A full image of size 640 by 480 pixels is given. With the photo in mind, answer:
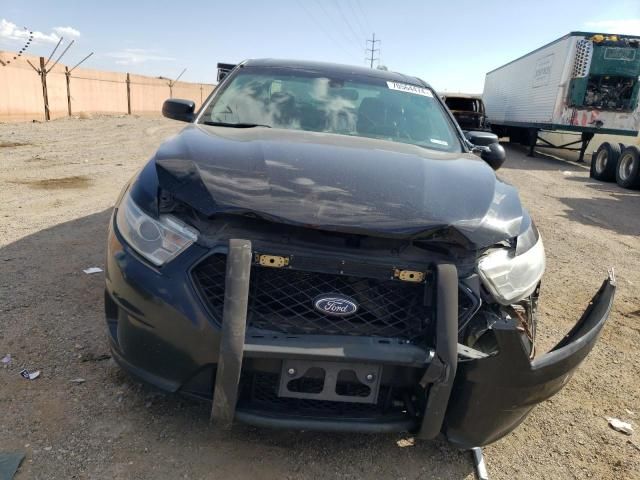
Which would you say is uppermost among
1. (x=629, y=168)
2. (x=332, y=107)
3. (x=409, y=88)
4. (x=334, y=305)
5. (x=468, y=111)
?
(x=409, y=88)

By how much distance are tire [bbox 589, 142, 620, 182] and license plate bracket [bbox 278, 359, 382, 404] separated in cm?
1266

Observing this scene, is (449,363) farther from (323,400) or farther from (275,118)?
(275,118)

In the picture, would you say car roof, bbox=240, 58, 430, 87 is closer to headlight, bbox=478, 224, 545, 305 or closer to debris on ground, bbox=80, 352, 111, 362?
headlight, bbox=478, 224, 545, 305

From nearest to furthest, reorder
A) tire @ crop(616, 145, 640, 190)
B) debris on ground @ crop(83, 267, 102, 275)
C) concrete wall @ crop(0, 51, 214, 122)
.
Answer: debris on ground @ crop(83, 267, 102, 275)
tire @ crop(616, 145, 640, 190)
concrete wall @ crop(0, 51, 214, 122)

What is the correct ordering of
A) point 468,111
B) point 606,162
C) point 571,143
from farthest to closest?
point 468,111
point 571,143
point 606,162

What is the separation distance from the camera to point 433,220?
1960 mm

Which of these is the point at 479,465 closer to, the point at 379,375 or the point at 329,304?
the point at 379,375

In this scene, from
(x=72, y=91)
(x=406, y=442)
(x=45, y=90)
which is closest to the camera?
(x=406, y=442)

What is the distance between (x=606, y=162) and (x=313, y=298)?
42.2 ft

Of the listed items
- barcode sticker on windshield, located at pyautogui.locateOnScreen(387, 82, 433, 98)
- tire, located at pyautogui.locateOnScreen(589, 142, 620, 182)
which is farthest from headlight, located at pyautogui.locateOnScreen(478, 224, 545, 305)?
tire, located at pyautogui.locateOnScreen(589, 142, 620, 182)

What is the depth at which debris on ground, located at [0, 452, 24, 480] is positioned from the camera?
1.97m

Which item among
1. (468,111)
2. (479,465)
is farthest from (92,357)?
(468,111)

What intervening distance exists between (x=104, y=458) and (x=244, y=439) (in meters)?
0.59

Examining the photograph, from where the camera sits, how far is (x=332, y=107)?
11.4 feet
